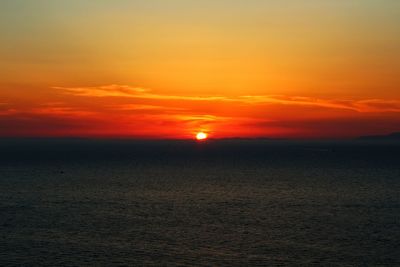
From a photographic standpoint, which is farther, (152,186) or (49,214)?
(152,186)

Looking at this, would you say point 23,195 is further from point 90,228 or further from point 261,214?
point 261,214

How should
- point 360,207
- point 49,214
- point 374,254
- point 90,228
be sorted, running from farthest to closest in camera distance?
point 360,207 < point 49,214 < point 90,228 < point 374,254

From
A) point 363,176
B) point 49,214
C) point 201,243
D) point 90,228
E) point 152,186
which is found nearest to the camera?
point 201,243

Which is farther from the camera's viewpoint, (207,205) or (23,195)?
(23,195)

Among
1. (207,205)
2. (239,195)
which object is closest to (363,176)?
(239,195)

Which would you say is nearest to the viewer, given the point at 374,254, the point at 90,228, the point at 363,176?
the point at 374,254

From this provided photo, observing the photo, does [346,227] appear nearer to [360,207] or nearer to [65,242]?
[360,207]

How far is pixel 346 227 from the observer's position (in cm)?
Result: 8731

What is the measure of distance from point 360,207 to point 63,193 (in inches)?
2763

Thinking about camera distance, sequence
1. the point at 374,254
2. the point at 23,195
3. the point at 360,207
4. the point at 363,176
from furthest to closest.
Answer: the point at 363,176 → the point at 23,195 → the point at 360,207 → the point at 374,254

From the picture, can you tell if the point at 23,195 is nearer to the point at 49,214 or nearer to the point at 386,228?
the point at 49,214

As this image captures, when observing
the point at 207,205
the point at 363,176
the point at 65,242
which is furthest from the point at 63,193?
the point at 363,176

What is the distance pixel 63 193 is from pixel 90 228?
5217 centimetres

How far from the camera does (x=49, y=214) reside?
10000 centimetres
